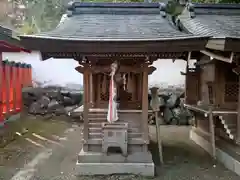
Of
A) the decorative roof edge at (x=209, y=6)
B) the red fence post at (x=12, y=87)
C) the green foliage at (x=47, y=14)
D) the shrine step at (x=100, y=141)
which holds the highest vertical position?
Result: the green foliage at (x=47, y=14)

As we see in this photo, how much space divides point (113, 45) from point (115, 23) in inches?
59.7

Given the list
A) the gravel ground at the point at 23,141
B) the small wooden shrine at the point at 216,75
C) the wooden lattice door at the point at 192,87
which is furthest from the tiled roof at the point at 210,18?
the gravel ground at the point at 23,141

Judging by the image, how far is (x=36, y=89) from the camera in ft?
48.3

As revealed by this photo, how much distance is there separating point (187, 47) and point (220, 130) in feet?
10.6

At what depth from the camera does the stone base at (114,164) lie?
628cm

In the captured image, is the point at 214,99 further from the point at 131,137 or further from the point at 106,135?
the point at 106,135

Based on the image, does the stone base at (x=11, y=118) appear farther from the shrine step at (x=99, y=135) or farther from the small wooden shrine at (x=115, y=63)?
the shrine step at (x=99, y=135)

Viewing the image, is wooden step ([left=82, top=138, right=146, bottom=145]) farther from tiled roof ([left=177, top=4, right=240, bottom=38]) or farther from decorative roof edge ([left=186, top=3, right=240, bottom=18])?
decorative roof edge ([left=186, top=3, right=240, bottom=18])

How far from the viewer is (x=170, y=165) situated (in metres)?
7.06

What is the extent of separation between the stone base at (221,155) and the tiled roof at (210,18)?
312 centimetres

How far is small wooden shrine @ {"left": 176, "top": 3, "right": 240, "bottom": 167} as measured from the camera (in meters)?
6.48

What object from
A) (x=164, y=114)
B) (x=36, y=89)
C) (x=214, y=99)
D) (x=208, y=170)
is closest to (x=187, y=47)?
(x=214, y=99)

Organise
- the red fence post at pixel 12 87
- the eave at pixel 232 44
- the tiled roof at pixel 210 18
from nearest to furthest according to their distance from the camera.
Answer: the eave at pixel 232 44
the tiled roof at pixel 210 18
the red fence post at pixel 12 87

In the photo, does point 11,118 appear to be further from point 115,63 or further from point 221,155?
point 221,155
